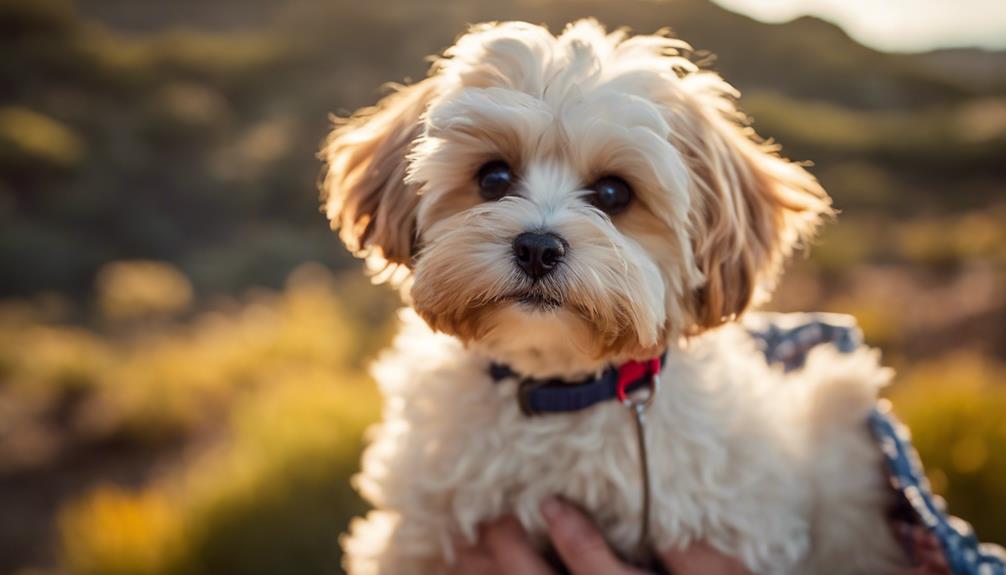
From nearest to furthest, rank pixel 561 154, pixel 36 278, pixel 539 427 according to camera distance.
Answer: pixel 561 154
pixel 539 427
pixel 36 278

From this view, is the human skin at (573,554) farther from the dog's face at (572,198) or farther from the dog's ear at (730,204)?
the dog's ear at (730,204)

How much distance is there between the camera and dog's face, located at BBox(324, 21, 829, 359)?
6.52 ft

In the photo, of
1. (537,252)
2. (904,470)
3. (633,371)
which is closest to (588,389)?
(633,371)

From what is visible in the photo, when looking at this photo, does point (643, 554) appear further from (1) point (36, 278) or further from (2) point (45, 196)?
(2) point (45, 196)

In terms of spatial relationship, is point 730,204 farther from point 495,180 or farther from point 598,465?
point 598,465

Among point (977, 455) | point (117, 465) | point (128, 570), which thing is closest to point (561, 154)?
point (977, 455)

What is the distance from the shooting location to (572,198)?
2.12m

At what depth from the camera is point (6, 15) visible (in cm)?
2117

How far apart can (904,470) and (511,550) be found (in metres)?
1.27

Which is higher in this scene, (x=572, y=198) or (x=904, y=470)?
(x=572, y=198)

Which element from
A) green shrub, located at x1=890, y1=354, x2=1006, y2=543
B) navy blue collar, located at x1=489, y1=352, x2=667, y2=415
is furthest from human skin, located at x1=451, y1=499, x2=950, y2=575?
green shrub, located at x1=890, y1=354, x2=1006, y2=543

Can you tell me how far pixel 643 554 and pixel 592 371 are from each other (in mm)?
610

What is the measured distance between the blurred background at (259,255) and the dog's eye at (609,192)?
33.5 inches

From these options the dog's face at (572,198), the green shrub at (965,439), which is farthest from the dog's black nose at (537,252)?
the green shrub at (965,439)
